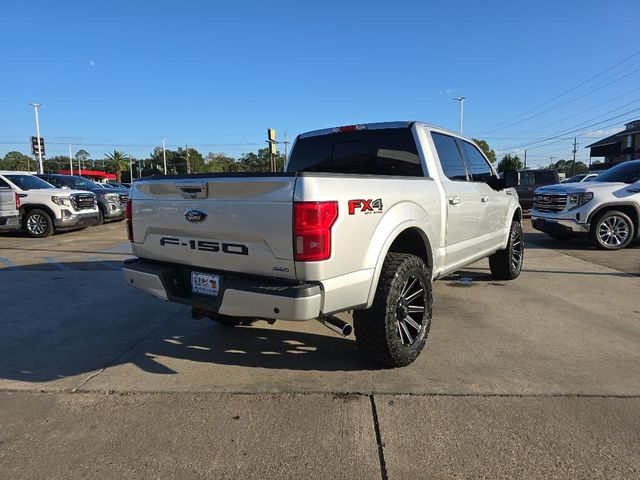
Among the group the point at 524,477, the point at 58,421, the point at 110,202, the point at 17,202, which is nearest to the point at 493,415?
the point at 524,477

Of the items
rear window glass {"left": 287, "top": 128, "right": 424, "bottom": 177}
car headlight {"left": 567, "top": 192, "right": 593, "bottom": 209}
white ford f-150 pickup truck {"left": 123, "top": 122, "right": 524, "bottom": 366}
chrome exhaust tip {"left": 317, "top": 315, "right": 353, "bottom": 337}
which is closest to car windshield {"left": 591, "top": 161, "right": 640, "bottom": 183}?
car headlight {"left": 567, "top": 192, "right": 593, "bottom": 209}

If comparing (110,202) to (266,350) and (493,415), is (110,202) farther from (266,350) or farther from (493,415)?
(493,415)

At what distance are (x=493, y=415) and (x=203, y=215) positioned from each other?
236 cm

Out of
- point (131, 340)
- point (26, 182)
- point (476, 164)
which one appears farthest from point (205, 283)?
point (26, 182)

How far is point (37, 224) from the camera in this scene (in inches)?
484

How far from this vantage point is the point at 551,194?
1027 cm

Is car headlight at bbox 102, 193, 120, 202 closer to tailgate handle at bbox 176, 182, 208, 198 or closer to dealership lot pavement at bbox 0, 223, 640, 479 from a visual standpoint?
dealership lot pavement at bbox 0, 223, 640, 479

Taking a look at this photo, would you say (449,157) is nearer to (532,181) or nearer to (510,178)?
(510,178)

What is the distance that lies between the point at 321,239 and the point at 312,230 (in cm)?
8

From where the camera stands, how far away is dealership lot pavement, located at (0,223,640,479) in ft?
8.36

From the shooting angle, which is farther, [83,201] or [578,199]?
[83,201]

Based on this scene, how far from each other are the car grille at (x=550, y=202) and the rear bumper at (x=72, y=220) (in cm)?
1193

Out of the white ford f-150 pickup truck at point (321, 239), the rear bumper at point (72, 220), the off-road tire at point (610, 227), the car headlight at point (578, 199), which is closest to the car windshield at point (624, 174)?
the off-road tire at point (610, 227)

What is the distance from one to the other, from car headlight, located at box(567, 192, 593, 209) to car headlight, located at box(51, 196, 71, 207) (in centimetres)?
1238
